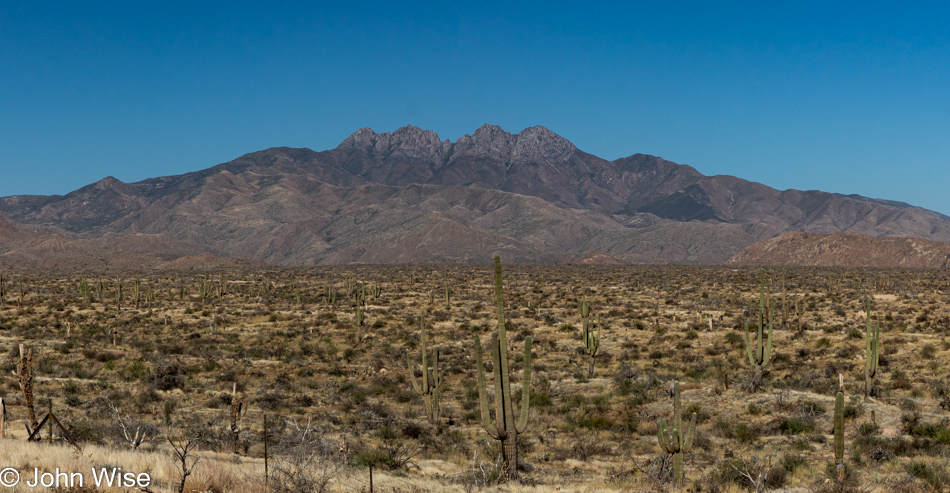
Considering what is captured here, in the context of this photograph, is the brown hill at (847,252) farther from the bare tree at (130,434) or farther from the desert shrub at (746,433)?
the bare tree at (130,434)

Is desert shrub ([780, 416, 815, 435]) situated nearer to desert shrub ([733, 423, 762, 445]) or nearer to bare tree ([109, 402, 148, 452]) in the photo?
desert shrub ([733, 423, 762, 445])

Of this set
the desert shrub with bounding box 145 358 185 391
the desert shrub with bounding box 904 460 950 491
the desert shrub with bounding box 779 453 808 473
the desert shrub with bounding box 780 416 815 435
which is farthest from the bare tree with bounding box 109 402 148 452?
the desert shrub with bounding box 780 416 815 435

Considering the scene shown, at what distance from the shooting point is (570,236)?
194 metres

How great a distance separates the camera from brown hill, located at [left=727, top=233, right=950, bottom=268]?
106 metres

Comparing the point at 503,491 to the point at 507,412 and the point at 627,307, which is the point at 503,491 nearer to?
the point at 507,412

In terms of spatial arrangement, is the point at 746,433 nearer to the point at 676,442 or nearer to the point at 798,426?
the point at 798,426

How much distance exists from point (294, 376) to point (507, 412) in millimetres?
12966

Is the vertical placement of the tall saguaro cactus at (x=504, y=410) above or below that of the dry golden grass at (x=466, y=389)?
above

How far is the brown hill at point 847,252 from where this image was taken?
106m

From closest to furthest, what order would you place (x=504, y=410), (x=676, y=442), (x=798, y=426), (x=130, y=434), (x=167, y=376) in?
1. (x=504, y=410)
2. (x=676, y=442)
3. (x=130, y=434)
4. (x=798, y=426)
5. (x=167, y=376)

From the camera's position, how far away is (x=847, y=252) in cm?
11256

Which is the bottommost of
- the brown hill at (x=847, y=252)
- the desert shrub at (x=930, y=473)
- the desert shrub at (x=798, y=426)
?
the desert shrub at (x=798, y=426)

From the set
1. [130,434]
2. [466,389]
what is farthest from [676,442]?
[130,434]

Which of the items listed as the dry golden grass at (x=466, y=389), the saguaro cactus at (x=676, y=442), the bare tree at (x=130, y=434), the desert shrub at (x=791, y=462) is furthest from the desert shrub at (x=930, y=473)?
the bare tree at (x=130, y=434)
